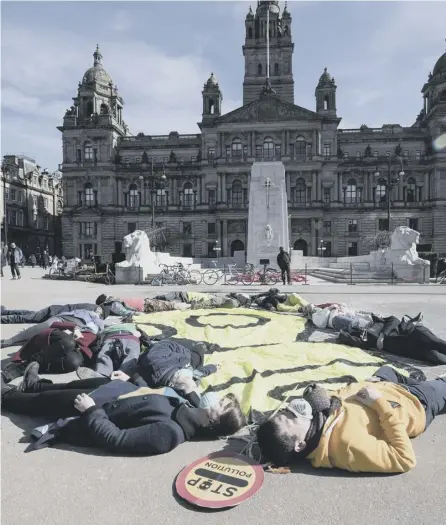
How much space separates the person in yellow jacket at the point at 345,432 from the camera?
2975mm

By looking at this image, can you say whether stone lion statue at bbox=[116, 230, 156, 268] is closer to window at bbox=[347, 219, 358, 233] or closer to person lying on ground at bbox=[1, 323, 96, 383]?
person lying on ground at bbox=[1, 323, 96, 383]

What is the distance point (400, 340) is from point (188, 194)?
58.5 metres

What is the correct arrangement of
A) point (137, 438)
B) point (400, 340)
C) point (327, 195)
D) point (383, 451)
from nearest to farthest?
point (383, 451), point (137, 438), point (400, 340), point (327, 195)

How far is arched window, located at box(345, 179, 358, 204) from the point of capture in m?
60.4

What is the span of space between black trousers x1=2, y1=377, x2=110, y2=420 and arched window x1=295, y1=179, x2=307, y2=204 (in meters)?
57.1

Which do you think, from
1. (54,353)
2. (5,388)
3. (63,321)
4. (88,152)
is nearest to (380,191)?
(88,152)

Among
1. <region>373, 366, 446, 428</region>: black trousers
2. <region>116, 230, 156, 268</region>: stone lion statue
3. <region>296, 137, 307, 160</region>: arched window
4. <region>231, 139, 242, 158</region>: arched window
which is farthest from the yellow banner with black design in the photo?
<region>296, 137, 307, 160</region>: arched window

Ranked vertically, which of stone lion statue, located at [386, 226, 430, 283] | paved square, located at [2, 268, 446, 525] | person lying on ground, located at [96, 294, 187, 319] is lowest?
paved square, located at [2, 268, 446, 525]

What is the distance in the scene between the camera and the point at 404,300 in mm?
12094

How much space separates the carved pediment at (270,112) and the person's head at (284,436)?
59615 millimetres

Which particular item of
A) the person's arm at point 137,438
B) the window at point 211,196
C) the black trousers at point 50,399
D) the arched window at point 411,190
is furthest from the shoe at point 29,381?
the arched window at point 411,190

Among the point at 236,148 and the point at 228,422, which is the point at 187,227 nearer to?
the point at 236,148

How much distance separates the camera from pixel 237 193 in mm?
59969

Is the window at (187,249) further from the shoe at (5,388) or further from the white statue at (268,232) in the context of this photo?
the shoe at (5,388)
